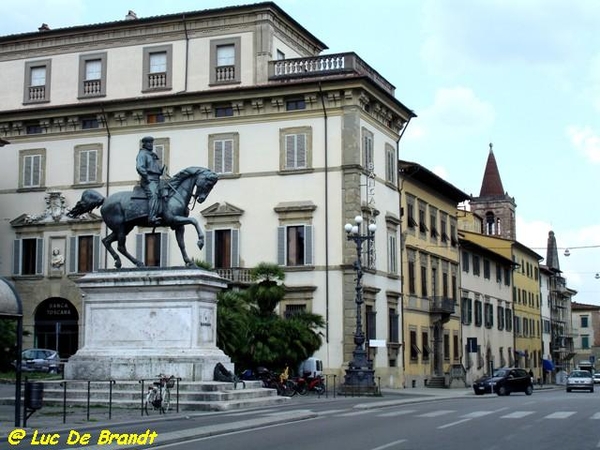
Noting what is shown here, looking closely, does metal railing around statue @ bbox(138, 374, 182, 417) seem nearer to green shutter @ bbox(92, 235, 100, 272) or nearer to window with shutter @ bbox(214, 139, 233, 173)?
window with shutter @ bbox(214, 139, 233, 173)

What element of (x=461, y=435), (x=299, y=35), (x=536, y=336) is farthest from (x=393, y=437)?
(x=536, y=336)

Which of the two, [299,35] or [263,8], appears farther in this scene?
[299,35]

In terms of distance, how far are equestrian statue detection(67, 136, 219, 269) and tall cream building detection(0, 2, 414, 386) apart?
1946cm

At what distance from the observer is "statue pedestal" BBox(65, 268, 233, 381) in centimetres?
2753

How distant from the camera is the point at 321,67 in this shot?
165ft

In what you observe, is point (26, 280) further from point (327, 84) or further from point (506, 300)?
point (506, 300)

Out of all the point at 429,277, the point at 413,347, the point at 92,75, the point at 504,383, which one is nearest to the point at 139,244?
the point at 92,75

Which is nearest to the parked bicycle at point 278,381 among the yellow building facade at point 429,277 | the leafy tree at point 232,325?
the leafy tree at point 232,325

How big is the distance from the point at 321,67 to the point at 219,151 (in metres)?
6.61

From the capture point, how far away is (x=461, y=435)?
18.9 meters

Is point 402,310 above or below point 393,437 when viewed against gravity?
above

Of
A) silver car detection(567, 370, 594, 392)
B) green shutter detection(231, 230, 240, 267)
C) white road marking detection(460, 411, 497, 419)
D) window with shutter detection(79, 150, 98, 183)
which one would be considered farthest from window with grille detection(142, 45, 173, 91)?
white road marking detection(460, 411, 497, 419)

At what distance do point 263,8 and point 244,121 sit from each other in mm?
6227

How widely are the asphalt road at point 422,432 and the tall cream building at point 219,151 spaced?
2244 cm
